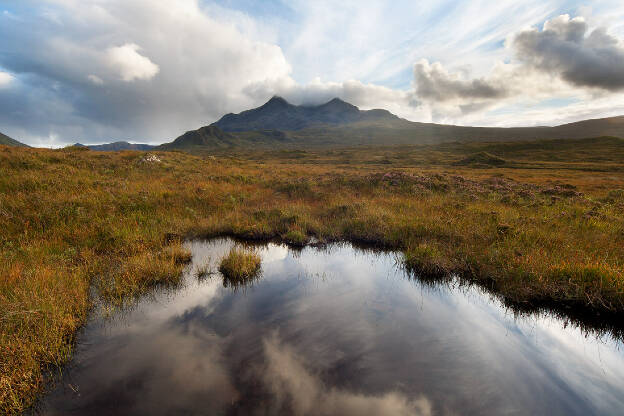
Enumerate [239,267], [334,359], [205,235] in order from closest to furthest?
[334,359] < [239,267] < [205,235]

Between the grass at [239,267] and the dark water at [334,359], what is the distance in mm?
737

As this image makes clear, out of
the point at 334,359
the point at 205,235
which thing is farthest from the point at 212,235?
the point at 334,359

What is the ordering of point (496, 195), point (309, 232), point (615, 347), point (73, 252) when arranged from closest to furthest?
1. point (615, 347)
2. point (73, 252)
3. point (309, 232)
4. point (496, 195)

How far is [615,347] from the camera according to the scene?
16.2 ft

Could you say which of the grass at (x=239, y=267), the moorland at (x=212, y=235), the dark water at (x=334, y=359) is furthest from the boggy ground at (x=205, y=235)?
the grass at (x=239, y=267)

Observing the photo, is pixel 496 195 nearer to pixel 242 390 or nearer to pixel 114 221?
pixel 242 390

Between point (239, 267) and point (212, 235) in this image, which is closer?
point (239, 267)

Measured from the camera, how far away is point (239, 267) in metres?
7.65

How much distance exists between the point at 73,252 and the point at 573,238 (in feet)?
52.6

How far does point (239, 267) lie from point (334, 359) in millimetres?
4065

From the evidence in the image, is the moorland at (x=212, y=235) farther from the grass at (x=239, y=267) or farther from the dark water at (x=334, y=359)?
the grass at (x=239, y=267)

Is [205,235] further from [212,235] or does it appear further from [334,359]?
[334,359]

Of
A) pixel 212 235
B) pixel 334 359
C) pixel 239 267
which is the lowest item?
pixel 334 359

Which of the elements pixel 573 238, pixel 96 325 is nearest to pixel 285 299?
pixel 96 325
